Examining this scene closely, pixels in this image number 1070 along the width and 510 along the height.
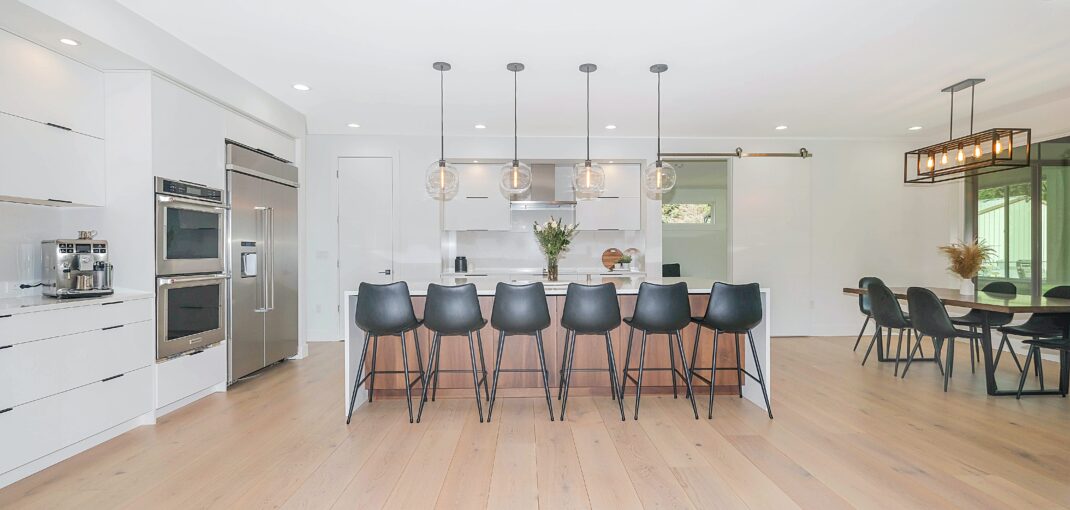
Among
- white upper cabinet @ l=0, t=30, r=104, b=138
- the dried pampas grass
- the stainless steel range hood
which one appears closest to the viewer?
white upper cabinet @ l=0, t=30, r=104, b=138

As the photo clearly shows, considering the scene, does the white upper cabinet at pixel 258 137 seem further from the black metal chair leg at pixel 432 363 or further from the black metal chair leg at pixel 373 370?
the black metal chair leg at pixel 432 363

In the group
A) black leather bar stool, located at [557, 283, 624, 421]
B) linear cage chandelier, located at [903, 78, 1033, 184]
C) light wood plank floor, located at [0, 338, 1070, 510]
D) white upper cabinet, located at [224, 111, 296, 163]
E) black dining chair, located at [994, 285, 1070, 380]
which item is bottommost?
light wood plank floor, located at [0, 338, 1070, 510]

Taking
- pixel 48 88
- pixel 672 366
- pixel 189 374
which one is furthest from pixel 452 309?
pixel 48 88

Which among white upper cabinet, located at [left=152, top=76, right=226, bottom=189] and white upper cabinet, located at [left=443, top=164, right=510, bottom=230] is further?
white upper cabinet, located at [left=443, top=164, right=510, bottom=230]

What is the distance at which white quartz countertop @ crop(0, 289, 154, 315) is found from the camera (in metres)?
2.43

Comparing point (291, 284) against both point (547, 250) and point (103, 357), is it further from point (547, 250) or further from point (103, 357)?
point (547, 250)

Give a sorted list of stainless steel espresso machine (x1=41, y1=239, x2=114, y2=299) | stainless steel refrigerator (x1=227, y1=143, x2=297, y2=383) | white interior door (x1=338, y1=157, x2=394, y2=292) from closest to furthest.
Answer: stainless steel espresso machine (x1=41, y1=239, x2=114, y2=299), stainless steel refrigerator (x1=227, y1=143, x2=297, y2=383), white interior door (x1=338, y1=157, x2=394, y2=292)

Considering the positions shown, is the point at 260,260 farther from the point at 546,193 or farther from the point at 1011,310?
the point at 1011,310

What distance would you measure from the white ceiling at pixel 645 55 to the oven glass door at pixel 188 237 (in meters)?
1.17

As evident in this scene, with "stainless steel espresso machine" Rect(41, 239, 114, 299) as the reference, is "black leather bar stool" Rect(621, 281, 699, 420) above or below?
below

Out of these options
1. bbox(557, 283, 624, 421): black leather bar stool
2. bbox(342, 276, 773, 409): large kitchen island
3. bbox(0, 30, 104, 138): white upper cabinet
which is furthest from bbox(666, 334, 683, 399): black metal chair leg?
bbox(0, 30, 104, 138): white upper cabinet

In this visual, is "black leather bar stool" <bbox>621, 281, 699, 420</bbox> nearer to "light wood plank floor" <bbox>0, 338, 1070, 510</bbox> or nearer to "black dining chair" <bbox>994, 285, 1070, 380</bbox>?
"light wood plank floor" <bbox>0, 338, 1070, 510</bbox>

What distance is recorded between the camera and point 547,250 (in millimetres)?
4160

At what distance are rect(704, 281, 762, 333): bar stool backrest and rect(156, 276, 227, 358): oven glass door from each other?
380cm
